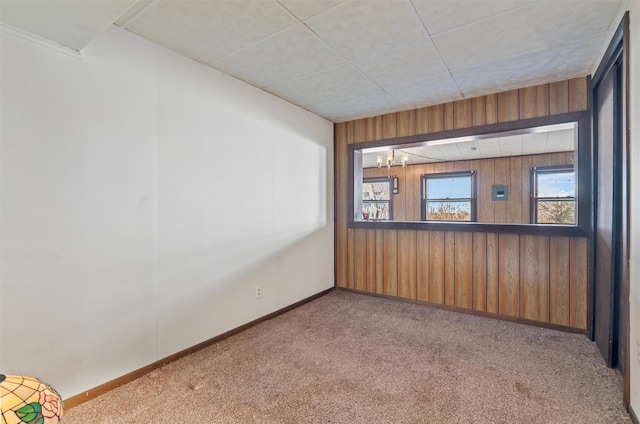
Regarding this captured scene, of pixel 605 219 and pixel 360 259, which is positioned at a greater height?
pixel 605 219

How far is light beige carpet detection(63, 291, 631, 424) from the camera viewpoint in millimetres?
1691

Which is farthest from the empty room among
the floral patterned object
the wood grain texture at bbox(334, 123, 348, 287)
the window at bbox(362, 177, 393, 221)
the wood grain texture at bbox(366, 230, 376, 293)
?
the window at bbox(362, 177, 393, 221)

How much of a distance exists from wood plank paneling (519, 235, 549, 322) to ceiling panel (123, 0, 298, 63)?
304 centimetres

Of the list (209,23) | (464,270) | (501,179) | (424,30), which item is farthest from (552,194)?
(209,23)

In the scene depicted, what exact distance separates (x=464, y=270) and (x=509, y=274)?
437 mm

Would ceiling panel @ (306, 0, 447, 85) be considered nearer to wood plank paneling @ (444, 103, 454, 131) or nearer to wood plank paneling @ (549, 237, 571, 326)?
wood plank paneling @ (444, 103, 454, 131)

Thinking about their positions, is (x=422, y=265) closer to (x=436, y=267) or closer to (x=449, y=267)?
(x=436, y=267)

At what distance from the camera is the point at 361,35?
210 cm

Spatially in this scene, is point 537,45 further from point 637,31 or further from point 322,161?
point 322,161

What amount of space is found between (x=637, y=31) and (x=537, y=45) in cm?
70

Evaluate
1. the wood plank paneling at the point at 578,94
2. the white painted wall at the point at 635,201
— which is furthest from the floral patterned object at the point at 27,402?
the wood plank paneling at the point at 578,94

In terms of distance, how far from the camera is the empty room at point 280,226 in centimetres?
165

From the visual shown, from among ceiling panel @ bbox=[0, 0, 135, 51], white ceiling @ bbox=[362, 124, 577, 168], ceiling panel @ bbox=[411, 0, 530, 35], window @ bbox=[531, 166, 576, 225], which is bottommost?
window @ bbox=[531, 166, 576, 225]

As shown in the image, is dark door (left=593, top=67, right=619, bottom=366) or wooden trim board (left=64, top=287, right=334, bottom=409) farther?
dark door (left=593, top=67, right=619, bottom=366)
